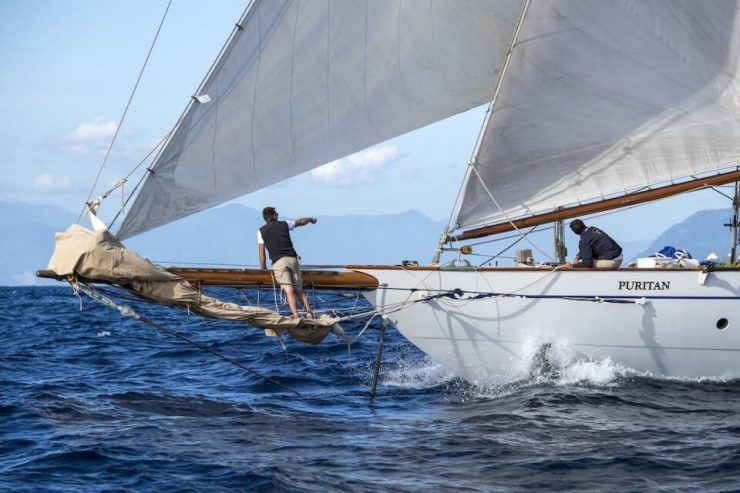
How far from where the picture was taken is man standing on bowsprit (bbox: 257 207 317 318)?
575 inches

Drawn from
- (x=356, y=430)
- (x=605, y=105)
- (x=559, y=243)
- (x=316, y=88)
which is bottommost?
(x=356, y=430)

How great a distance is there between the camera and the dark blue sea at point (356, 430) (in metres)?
11.0

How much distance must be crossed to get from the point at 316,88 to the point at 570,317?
201 inches

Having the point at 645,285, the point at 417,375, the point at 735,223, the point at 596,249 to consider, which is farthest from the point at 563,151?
the point at 417,375

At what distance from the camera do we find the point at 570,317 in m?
15.8

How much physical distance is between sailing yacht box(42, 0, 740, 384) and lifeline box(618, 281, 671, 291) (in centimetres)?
2

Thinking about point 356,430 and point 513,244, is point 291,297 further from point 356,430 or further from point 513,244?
point 513,244

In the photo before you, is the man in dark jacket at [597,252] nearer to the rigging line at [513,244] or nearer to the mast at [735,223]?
the rigging line at [513,244]

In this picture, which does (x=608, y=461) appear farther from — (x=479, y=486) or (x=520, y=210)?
(x=520, y=210)

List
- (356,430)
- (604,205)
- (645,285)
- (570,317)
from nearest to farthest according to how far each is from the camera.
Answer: (356,430) < (645,285) < (570,317) < (604,205)

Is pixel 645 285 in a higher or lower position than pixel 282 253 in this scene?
lower

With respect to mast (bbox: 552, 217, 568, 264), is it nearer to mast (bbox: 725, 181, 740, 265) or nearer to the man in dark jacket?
the man in dark jacket

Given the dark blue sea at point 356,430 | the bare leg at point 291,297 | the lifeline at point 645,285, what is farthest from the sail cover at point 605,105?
the bare leg at point 291,297

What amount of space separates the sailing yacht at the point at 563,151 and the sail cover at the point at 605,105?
2 centimetres
